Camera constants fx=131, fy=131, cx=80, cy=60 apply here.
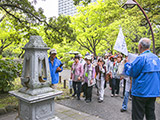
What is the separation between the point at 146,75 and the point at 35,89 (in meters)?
2.37

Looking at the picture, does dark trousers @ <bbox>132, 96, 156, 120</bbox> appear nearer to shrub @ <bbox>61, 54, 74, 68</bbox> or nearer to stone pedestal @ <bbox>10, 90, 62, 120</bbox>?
stone pedestal @ <bbox>10, 90, 62, 120</bbox>

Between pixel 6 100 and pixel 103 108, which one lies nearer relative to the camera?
pixel 103 108

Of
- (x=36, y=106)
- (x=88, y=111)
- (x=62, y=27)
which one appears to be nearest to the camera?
(x=36, y=106)

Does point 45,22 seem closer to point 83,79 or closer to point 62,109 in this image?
point 83,79

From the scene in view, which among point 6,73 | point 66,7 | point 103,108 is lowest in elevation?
point 103,108

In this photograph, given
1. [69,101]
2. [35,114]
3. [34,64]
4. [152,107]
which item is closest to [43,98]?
[35,114]

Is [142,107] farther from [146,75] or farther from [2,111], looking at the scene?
[2,111]

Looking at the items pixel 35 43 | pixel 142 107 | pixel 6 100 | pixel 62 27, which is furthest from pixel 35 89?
pixel 62 27

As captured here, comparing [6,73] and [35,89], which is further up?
[6,73]

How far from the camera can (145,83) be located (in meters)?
2.58

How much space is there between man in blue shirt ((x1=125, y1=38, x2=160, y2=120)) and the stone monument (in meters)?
1.80

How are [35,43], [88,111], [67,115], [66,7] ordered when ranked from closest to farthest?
[35,43] < [67,115] < [88,111] < [66,7]

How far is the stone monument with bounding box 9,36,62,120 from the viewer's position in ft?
9.45

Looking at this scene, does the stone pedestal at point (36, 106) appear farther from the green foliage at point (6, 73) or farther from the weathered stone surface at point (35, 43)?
the green foliage at point (6, 73)
